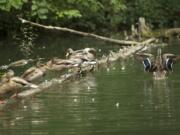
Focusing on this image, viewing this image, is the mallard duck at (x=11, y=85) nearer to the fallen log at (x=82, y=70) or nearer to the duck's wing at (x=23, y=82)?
the duck's wing at (x=23, y=82)

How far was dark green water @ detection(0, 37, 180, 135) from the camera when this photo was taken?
1217 cm

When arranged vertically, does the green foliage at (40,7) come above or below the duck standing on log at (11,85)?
above

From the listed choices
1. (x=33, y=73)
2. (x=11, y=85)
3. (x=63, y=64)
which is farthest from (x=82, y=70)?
(x=11, y=85)

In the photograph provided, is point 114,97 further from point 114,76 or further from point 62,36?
point 62,36

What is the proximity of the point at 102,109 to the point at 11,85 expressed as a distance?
376 cm

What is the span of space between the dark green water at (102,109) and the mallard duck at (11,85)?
24.6 inches

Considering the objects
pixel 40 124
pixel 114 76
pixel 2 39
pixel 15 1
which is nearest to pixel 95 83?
pixel 114 76

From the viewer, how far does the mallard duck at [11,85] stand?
17.0 metres

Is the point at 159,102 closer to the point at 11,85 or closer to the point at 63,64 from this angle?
the point at 11,85

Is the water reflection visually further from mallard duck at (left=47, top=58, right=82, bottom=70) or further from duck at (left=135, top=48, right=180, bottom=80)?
mallard duck at (left=47, top=58, right=82, bottom=70)

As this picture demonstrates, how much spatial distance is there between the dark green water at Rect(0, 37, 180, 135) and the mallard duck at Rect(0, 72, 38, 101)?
0.63m

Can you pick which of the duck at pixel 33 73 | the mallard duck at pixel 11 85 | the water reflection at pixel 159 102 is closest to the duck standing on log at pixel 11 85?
the mallard duck at pixel 11 85

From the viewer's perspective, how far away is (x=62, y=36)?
148 feet

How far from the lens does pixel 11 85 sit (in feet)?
56.0
